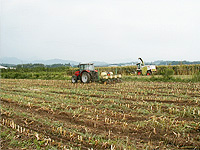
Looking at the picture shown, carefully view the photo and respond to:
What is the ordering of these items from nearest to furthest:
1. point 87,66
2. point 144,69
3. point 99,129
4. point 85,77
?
point 99,129 < point 85,77 < point 87,66 < point 144,69

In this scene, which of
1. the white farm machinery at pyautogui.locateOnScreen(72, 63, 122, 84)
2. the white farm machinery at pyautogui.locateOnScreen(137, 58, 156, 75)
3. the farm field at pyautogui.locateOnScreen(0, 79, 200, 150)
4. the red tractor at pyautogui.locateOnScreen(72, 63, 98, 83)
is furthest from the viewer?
the white farm machinery at pyautogui.locateOnScreen(137, 58, 156, 75)

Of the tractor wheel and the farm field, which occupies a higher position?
the tractor wheel

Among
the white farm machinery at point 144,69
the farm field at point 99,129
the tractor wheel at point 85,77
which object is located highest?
the white farm machinery at point 144,69

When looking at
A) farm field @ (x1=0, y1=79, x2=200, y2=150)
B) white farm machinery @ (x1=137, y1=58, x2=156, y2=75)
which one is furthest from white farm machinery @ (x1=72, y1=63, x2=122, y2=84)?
white farm machinery @ (x1=137, y1=58, x2=156, y2=75)

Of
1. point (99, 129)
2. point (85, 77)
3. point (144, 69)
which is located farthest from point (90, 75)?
point (144, 69)

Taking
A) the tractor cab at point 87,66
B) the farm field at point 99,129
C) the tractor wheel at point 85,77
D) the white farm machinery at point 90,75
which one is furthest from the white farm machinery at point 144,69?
the farm field at point 99,129

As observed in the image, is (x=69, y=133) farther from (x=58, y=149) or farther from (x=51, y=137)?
(x=58, y=149)

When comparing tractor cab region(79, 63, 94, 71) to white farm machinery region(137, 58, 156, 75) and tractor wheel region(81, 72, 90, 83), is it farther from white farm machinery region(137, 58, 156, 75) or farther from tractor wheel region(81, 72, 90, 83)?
white farm machinery region(137, 58, 156, 75)

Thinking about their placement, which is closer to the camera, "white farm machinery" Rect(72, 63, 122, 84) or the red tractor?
"white farm machinery" Rect(72, 63, 122, 84)

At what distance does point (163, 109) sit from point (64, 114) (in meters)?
3.39

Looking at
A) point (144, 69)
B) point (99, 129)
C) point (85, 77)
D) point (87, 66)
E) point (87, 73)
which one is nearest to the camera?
point (99, 129)

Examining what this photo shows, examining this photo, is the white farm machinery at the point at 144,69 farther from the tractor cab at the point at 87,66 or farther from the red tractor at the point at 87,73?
the tractor cab at the point at 87,66

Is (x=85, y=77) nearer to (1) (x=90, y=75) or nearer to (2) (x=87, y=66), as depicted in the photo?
(1) (x=90, y=75)

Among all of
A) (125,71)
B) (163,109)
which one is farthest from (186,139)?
(125,71)
